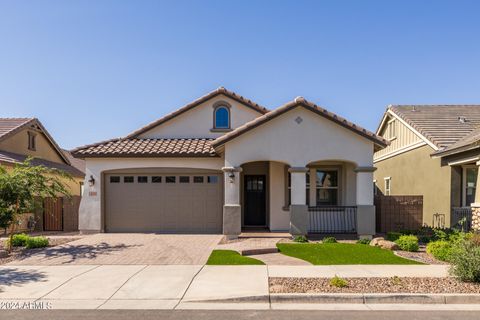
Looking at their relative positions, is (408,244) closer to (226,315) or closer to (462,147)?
(462,147)

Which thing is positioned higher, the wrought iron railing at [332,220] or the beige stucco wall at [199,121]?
the beige stucco wall at [199,121]

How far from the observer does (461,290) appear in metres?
6.75

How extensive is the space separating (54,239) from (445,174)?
17.1 meters

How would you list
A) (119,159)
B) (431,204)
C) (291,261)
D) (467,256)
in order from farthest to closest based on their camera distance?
(431,204)
(119,159)
(291,261)
(467,256)

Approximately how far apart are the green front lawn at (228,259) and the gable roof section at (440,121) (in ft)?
37.4

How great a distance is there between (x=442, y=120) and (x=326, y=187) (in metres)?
9.00

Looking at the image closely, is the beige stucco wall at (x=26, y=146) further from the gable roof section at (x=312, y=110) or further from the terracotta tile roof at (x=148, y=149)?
the gable roof section at (x=312, y=110)

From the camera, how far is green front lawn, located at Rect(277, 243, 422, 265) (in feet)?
30.7

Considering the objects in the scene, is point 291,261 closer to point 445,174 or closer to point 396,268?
point 396,268

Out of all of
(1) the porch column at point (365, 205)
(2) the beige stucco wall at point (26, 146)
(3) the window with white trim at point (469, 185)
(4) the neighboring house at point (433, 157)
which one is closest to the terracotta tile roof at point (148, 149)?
(1) the porch column at point (365, 205)

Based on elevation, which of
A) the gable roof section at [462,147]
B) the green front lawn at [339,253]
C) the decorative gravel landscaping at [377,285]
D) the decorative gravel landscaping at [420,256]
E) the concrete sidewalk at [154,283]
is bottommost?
the decorative gravel landscaping at [420,256]

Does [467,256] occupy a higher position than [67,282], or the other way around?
[467,256]

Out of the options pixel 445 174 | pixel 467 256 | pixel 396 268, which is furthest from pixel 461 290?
pixel 445 174

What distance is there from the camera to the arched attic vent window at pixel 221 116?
1672 centimetres
